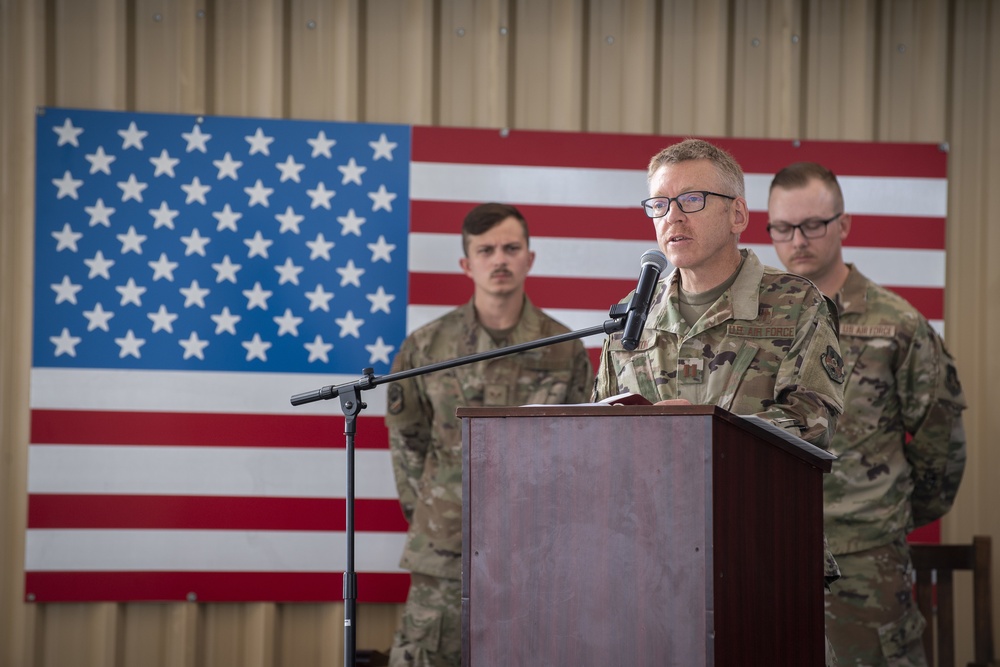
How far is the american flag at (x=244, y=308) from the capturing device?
13.7 feet

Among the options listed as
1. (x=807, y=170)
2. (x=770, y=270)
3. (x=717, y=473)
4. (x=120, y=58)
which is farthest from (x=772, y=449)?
(x=120, y=58)

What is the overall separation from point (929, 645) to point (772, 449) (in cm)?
243

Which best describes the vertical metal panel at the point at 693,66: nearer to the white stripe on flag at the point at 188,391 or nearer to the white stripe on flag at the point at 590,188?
the white stripe on flag at the point at 590,188

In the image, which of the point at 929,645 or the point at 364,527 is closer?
the point at 929,645

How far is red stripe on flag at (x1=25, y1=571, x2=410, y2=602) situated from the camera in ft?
13.5

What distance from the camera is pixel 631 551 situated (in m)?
1.77

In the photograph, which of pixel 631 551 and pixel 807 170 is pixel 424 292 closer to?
pixel 807 170

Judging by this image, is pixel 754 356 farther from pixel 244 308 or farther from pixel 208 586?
pixel 208 586

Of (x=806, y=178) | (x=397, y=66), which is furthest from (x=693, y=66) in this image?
(x=397, y=66)

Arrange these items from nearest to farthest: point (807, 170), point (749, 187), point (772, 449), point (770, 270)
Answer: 1. point (772, 449)
2. point (770, 270)
3. point (807, 170)
4. point (749, 187)

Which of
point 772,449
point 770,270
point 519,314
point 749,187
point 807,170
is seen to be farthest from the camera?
point 749,187

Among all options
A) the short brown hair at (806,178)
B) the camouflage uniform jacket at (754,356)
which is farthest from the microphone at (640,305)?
the short brown hair at (806,178)

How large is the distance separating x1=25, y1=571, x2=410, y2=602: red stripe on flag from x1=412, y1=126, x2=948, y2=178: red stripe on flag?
1.71 meters

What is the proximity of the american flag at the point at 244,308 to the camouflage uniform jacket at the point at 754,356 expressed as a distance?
Answer: 181 cm
